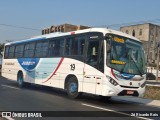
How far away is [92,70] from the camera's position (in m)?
15.2

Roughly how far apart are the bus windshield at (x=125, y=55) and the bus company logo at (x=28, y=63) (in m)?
7.11

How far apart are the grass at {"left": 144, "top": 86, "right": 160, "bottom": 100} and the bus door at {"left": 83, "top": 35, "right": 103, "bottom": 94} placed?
17.9 feet

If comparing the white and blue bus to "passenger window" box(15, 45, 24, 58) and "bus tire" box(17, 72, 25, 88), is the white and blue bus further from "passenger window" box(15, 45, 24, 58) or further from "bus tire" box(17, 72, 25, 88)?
"passenger window" box(15, 45, 24, 58)

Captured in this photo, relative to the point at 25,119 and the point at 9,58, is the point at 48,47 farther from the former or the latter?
the point at 25,119

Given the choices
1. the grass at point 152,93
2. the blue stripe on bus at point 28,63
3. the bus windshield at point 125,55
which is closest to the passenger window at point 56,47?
the blue stripe on bus at point 28,63

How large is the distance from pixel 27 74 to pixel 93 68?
26.7 feet

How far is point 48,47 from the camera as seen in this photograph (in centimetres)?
1958

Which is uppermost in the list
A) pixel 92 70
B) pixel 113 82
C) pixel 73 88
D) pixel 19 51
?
pixel 19 51

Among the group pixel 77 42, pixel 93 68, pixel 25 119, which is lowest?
pixel 25 119

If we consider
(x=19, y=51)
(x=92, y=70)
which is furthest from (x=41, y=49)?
(x=92, y=70)

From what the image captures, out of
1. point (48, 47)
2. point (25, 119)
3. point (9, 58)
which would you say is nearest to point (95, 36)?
point (48, 47)

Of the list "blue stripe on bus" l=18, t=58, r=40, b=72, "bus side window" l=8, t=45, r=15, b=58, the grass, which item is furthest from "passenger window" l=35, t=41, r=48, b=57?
the grass

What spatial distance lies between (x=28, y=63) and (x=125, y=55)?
8760mm

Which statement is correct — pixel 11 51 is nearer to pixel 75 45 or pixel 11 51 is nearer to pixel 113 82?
pixel 75 45
